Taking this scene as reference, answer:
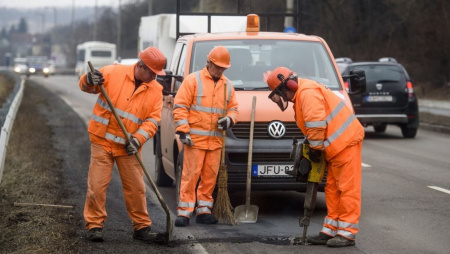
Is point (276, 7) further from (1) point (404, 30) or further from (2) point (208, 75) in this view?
(1) point (404, 30)

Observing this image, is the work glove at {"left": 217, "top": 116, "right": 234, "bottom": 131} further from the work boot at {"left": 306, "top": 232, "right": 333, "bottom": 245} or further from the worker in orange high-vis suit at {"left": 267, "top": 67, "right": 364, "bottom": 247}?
the work boot at {"left": 306, "top": 232, "right": 333, "bottom": 245}

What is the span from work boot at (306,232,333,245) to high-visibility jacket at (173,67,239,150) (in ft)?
5.14

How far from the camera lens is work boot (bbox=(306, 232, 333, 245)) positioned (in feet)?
26.9

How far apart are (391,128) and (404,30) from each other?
21053 mm

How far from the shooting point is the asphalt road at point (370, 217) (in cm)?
809

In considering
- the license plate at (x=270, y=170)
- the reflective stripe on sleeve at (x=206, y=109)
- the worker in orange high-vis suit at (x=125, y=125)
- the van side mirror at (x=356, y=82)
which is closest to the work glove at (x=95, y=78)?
the worker in orange high-vis suit at (x=125, y=125)

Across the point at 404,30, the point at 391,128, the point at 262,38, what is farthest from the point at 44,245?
the point at 404,30

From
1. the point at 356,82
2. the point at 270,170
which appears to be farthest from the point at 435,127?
the point at 270,170

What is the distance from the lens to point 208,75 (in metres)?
9.38

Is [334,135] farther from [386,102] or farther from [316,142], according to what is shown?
[386,102]

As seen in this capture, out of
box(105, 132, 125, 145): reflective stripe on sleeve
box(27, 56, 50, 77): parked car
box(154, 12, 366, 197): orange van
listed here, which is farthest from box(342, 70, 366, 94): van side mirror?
box(27, 56, 50, 77): parked car

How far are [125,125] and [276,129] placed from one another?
1.94 m

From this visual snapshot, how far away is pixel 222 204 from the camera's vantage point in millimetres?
9422

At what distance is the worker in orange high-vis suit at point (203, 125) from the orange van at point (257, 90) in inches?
12.9
